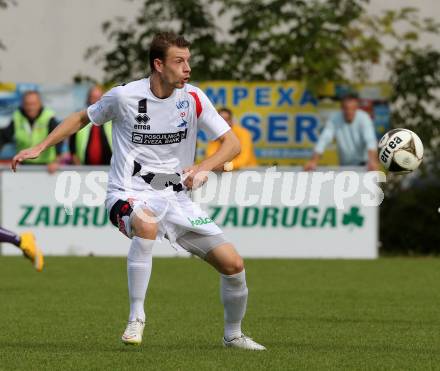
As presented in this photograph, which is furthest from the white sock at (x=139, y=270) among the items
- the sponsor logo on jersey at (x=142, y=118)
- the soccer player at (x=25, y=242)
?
the soccer player at (x=25, y=242)

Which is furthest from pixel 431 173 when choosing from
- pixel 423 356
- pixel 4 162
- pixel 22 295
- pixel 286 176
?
pixel 423 356

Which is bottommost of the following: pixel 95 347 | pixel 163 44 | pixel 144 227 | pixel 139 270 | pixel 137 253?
pixel 95 347

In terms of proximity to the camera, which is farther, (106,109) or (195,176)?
(106,109)

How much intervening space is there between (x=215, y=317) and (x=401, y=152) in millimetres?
2142

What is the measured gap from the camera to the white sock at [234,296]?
820cm

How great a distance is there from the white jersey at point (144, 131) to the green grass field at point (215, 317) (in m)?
1.13

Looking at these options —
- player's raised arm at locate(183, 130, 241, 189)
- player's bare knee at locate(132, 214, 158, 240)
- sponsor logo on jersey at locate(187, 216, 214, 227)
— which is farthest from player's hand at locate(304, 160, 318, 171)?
player's bare knee at locate(132, 214, 158, 240)

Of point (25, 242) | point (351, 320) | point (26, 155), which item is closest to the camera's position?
point (26, 155)

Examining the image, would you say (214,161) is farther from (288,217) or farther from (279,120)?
(279,120)

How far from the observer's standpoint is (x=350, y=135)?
60.7 feet

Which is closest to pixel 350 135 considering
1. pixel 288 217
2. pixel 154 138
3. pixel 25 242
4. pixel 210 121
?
pixel 288 217

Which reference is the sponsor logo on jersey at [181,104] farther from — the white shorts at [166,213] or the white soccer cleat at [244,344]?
the white soccer cleat at [244,344]

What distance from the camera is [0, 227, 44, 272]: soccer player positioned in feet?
38.6

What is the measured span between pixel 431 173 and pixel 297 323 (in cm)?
1051
